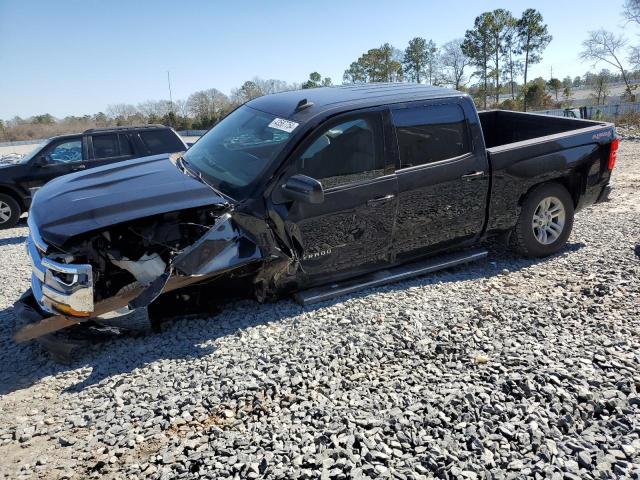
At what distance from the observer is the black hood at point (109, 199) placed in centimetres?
358

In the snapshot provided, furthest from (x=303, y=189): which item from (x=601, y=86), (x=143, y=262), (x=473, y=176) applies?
(x=601, y=86)

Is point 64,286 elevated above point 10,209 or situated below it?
above

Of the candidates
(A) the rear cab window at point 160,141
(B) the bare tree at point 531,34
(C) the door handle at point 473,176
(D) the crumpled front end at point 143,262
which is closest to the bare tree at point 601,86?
(B) the bare tree at point 531,34

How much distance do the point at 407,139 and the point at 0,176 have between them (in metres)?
8.17

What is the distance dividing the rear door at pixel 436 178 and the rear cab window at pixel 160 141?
6417 millimetres

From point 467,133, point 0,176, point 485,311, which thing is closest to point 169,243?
point 485,311

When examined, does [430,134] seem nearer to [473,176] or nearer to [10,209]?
[473,176]

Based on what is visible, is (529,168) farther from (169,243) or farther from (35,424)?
(35,424)

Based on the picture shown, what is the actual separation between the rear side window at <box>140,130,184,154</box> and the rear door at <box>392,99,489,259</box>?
642 centimetres

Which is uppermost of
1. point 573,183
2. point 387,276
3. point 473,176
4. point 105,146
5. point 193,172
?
point 105,146

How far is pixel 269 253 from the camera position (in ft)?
13.3

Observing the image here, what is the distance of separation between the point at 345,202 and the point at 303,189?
0.58m

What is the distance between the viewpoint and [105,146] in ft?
31.2

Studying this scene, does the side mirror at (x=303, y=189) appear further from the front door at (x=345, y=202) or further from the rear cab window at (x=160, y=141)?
the rear cab window at (x=160, y=141)
